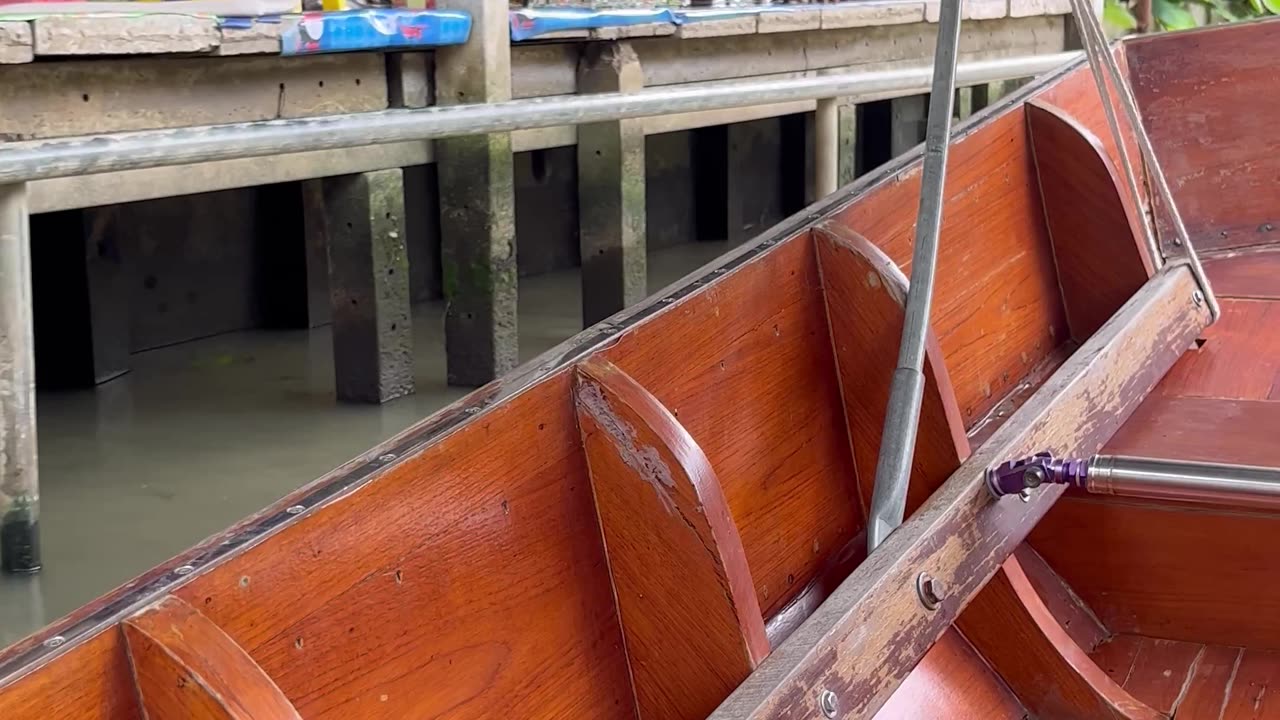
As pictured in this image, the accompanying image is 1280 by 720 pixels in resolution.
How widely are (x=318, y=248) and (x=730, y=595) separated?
177 inches

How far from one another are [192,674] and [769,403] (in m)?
0.96

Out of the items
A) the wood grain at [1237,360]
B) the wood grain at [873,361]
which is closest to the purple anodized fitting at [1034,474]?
the wood grain at [873,361]

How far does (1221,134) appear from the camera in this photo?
10.1ft


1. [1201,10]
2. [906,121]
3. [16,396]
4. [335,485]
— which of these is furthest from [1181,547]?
[1201,10]

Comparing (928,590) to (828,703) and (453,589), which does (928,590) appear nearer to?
(828,703)

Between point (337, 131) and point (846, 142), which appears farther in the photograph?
point (846, 142)

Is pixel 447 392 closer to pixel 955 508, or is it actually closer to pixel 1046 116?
pixel 1046 116

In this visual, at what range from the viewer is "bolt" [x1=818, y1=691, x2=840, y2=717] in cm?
124

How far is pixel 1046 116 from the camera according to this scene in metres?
2.50

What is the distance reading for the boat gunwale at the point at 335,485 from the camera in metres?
0.91

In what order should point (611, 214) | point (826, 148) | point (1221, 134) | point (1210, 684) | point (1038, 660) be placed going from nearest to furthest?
point (1038, 660) < point (1210, 684) < point (1221, 134) < point (826, 148) < point (611, 214)

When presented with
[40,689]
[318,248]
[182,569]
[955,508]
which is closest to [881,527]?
[955,508]

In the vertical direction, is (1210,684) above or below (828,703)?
below

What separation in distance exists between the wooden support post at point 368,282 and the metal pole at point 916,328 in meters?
2.75
